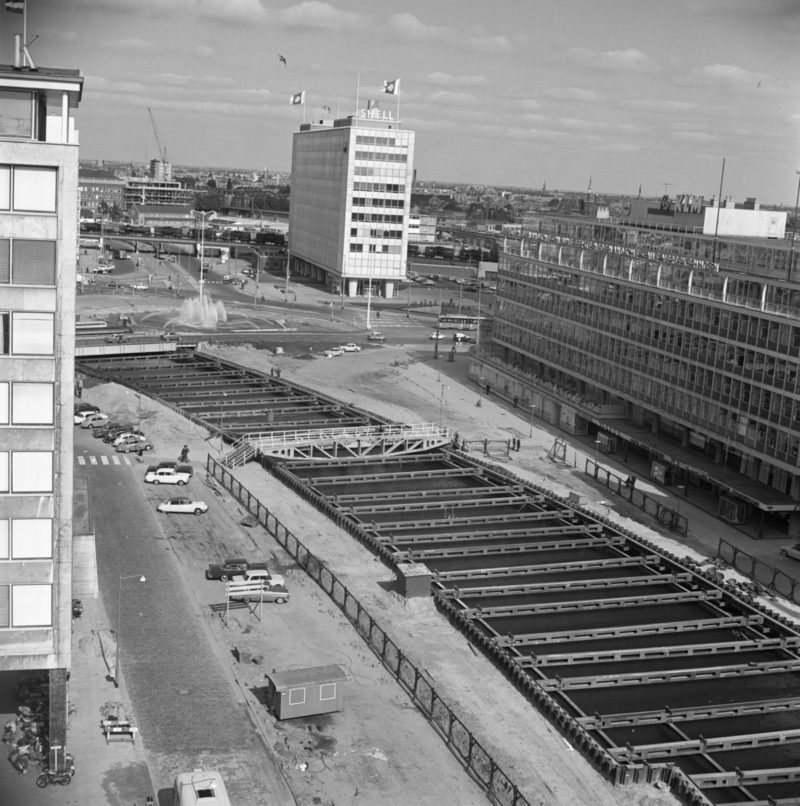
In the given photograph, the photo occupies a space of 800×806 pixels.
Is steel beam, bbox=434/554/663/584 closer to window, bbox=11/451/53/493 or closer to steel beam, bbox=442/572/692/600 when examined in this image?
steel beam, bbox=442/572/692/600

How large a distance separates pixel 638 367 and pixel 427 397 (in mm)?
18506

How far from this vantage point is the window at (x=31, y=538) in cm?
2575

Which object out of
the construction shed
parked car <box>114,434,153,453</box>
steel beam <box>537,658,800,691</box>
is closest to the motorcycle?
the construction shed

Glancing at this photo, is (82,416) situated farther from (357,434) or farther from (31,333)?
(31,333)

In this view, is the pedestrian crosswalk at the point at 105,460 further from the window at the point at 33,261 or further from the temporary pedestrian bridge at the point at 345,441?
the window at the point at 33,261

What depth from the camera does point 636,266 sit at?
68.6 metres

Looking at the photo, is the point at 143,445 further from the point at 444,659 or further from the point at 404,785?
the point at 404,785

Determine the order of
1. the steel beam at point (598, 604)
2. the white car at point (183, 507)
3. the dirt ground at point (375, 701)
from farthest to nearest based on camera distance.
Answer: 1. the white car at point (183, 507)
2. the steel beam at point (598, 604)
3. the dirt ground at point (375, 701)

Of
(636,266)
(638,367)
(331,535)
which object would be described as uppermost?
(636,266)

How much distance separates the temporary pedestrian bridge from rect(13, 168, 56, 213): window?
35.9m

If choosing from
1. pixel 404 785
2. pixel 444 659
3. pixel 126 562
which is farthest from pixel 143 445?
pixel 404 785

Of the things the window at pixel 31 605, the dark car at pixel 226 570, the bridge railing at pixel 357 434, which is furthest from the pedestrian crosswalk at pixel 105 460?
the window at pixel 31 605

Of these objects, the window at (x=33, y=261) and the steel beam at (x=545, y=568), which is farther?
the steel beam at (x=545, y=568)

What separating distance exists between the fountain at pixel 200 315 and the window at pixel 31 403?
86674 mm
